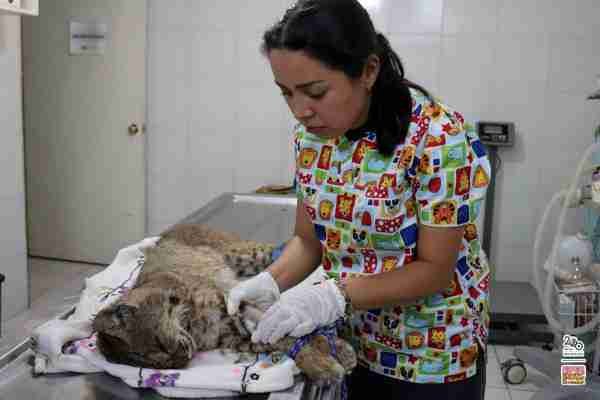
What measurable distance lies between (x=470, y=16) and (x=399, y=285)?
256 cm

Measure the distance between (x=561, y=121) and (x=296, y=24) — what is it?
271cm

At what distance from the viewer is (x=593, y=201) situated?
7.59 ft

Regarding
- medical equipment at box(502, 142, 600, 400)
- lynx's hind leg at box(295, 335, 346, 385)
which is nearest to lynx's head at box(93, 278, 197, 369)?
lynx's hind leg at box(295, 335, 346, 385)

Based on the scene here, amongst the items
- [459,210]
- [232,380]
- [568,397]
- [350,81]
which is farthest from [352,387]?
[568,397]

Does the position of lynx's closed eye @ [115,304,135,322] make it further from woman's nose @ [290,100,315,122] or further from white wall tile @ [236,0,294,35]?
white wall tile @ [236,0,294,35]

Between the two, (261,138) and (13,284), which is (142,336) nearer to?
(13,284)

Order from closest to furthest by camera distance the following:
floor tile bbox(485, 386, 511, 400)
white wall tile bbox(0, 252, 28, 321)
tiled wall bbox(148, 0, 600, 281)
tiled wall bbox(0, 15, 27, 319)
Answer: floor tile bbox(485, 386, 511, 400), tiled wall bbox(0, 15, 27, 319), white wall tile bbox(0, 252, 28, 321), tiled wall bbox(148, 0, 600, 281)

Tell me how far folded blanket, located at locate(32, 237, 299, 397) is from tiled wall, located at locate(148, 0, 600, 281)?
2.40m

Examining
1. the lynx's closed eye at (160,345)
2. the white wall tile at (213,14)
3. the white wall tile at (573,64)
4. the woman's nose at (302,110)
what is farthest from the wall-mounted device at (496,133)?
the lynx's closed eye at (160,345)

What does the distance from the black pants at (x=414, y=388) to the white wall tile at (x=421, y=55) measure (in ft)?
7.58

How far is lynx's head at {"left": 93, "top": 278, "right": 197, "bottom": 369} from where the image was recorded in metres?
1.09

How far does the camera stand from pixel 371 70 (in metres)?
1.03

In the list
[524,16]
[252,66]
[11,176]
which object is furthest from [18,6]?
[524,16]

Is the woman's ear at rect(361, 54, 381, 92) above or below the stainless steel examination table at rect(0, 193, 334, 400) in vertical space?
above
